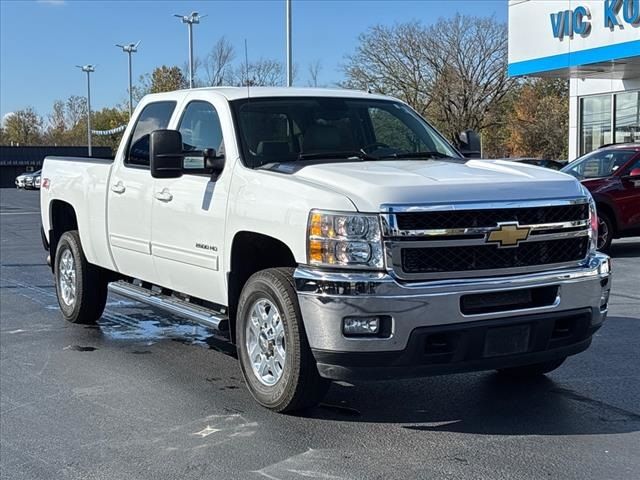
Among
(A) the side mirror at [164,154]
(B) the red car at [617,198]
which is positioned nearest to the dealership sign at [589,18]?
(B) the red car at [617,198]

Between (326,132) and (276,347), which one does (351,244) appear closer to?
(276,347)

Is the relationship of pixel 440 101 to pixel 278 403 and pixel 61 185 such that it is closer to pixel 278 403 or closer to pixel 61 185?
pixel 61 185

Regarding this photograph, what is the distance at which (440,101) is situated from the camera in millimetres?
41531

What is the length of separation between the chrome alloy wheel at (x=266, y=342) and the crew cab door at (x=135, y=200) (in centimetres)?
159

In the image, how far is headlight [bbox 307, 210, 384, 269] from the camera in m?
4.53

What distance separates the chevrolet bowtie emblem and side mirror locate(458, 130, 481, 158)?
6.92ft

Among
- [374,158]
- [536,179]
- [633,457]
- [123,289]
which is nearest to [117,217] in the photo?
[123,289]

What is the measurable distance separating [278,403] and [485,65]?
39490 mm

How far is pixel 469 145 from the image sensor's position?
6.89 m

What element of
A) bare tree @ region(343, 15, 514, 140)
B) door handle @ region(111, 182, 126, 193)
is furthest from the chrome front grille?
bare tree @ region(343, 15, 514, 140)

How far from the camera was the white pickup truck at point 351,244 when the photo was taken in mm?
4551

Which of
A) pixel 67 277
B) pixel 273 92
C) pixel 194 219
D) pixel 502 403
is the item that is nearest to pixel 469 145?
pixel 273 92

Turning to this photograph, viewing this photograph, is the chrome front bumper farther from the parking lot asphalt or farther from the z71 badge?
the z71 badge

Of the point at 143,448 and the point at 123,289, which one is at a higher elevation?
the point at 123,289
